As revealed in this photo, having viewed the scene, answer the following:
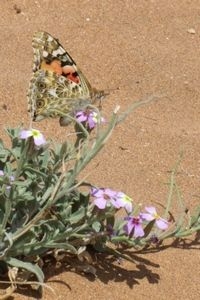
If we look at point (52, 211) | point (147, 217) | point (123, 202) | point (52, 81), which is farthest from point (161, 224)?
point (52, 81)

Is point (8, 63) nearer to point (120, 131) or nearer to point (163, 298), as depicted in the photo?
point (120, 131)

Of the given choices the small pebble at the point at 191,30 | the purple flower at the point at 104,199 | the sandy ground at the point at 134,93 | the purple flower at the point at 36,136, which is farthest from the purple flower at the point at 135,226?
the small pebble at the point at 191,30

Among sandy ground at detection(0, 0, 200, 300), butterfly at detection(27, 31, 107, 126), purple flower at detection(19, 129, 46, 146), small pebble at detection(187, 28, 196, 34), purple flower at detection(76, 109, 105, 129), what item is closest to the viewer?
purple flower at detection(19, 129, 46, 146)

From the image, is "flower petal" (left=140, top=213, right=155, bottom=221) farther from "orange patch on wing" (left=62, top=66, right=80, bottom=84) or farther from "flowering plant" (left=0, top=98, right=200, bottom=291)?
"orange patch on wing" (left=62, top=66, right=80, bottom=84)

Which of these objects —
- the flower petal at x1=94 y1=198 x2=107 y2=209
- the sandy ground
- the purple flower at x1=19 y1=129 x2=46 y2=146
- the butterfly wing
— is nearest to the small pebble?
the sandy ground

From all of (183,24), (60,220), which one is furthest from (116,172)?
(183,24)

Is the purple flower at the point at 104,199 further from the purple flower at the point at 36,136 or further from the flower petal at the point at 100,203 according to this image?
the purple flower at the point at 36,136

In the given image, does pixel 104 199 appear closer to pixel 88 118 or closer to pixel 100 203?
pixel 100 203
